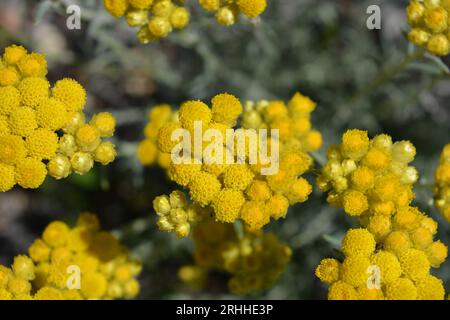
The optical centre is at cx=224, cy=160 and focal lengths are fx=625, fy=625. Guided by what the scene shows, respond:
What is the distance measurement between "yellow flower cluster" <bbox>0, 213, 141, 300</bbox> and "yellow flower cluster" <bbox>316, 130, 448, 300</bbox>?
1.67 metres

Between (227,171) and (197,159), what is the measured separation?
20 cm

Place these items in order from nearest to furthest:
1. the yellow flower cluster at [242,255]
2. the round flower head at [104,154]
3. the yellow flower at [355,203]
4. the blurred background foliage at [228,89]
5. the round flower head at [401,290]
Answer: the round flower head at [401,290] < the yellow flower at [355,203] < the round flower head at [104,154] < the yellow flower cluster at [242,255] < the blurred background foliage at [228,89]

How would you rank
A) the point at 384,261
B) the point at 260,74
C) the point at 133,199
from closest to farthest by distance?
the point at 384,261
the point at 260,74
the point at 133,199

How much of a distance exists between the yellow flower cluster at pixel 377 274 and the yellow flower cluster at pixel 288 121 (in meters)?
0.86

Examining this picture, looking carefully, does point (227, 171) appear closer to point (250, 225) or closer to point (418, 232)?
point (250, 225)

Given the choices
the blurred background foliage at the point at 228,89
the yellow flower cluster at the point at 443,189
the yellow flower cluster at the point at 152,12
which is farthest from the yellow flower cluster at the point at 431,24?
the yellow flower cluster at the point at 152,12

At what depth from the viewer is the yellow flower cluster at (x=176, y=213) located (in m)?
3.89

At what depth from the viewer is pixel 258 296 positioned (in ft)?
16.8

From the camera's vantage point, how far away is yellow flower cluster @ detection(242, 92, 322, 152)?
14.0ft

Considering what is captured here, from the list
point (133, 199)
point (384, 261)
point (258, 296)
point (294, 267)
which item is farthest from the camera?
point (133, 199)

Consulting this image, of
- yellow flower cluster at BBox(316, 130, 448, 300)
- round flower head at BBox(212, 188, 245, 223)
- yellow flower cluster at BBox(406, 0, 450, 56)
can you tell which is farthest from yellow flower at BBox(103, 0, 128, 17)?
yellow flower cluster at BBox(406, 0, 450, 56)

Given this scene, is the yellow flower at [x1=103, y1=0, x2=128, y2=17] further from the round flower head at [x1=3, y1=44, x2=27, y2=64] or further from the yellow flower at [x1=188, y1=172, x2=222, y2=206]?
the yellow flower at [x1=188, y1=172, x2=222, y2=206]

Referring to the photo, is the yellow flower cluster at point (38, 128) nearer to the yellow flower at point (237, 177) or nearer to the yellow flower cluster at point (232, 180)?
the yellow flower cluster at point (232, 180)
